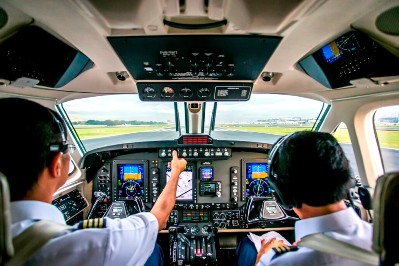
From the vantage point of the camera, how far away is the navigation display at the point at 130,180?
3.73m

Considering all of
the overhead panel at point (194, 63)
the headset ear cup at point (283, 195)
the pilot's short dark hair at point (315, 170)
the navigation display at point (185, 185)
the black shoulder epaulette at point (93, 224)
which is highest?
the overhead panel at point (194, 63)

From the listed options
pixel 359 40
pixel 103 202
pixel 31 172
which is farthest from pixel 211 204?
pixel 31 172

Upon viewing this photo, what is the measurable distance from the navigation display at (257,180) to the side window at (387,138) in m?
1.35

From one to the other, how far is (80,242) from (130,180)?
2763 millimetres

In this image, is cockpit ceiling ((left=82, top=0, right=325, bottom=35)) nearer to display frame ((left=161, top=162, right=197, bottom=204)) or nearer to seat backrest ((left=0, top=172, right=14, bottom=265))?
seat backrest ((left=0, top=172, right=14, bottom=265))

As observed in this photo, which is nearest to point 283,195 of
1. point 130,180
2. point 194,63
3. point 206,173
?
point 194,63

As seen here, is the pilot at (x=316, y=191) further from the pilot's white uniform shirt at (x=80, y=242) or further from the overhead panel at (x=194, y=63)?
the overhead panel at (x=194, y=63)

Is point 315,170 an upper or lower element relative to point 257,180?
upper

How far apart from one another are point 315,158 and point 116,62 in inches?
68.7

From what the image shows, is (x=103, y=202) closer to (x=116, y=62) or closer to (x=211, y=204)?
(x=211, y=204)

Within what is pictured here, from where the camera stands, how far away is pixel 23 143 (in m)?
1.03

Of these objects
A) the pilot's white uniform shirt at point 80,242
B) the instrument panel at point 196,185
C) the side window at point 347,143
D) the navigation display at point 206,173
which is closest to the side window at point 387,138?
the side window at point 347,143

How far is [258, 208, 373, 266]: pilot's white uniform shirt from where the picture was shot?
104 centimetres

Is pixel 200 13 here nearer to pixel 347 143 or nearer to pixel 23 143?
pixel 23 143
